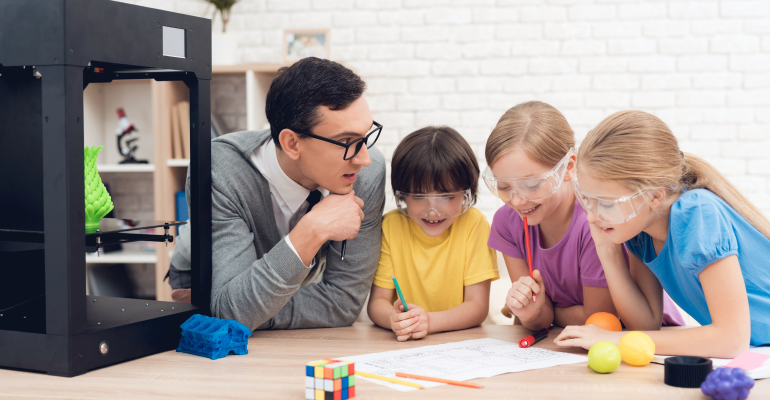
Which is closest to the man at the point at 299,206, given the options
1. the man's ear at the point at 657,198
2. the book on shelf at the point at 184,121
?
the man's ear at the point at 657,198

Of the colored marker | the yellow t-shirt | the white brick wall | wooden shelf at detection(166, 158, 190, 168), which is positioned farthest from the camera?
wooden shelf at detection(166, 158, 190, 168)

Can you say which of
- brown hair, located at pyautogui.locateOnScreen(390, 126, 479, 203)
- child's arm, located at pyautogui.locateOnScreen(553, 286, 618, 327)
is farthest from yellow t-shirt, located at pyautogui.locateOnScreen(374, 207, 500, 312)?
child's arm, located at pyautogui.locateOnScreen(553, 286, 618, 327)

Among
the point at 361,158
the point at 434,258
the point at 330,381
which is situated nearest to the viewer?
the point at 330,381

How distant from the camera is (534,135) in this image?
1.35 m

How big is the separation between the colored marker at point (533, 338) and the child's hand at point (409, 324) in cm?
22

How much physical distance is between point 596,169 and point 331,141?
582 millimetres

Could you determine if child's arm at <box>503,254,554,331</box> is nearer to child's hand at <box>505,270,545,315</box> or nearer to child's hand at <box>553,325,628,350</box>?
child's hand at <box>505,270,545,315</box>

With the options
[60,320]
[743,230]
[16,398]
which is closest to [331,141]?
[60,320]

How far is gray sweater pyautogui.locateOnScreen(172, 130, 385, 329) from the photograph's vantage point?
4.21 feet

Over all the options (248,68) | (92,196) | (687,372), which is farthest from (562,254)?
(248,68)

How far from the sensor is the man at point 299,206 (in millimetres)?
1293

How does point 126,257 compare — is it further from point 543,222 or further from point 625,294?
point 625,294

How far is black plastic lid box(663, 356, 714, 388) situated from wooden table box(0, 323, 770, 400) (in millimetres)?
15

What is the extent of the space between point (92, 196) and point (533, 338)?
3.15 feet
